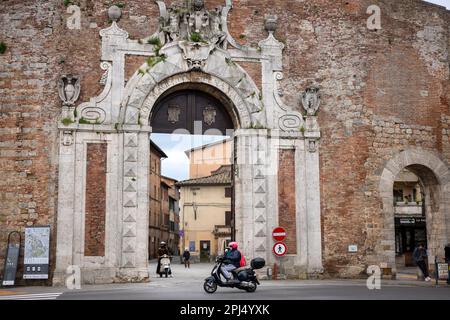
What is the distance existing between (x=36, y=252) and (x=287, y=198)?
7251 mm

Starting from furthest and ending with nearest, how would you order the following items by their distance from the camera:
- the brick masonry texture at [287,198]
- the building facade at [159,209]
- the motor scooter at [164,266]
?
the building facade at [159,209] → the motor scooter at [164,266] → the brick masonry texture at [287,198]

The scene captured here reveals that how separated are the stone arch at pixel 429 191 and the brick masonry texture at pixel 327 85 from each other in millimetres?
254

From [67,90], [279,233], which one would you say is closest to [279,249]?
[279,233]

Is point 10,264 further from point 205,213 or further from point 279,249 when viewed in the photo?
point 205,213

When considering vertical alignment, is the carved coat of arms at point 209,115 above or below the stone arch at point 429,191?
above

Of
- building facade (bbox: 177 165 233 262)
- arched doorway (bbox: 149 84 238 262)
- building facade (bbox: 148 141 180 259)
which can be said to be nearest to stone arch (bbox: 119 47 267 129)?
arched doorway (bbox: 149 84 238 262)

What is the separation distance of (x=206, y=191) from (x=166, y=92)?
105 feet

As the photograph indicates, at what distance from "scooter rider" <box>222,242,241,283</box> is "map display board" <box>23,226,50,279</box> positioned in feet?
17.3

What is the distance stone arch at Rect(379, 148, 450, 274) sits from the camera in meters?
18.8

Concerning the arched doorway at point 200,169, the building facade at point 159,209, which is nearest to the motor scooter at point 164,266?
the arched doorway at point 200,169

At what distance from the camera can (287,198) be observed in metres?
18.2

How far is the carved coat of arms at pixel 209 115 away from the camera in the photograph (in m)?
18.7

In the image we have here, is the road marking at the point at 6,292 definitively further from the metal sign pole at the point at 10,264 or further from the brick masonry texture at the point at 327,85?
the brick masonry texture at the point at 327,85

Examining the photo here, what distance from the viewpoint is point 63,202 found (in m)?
16.7
